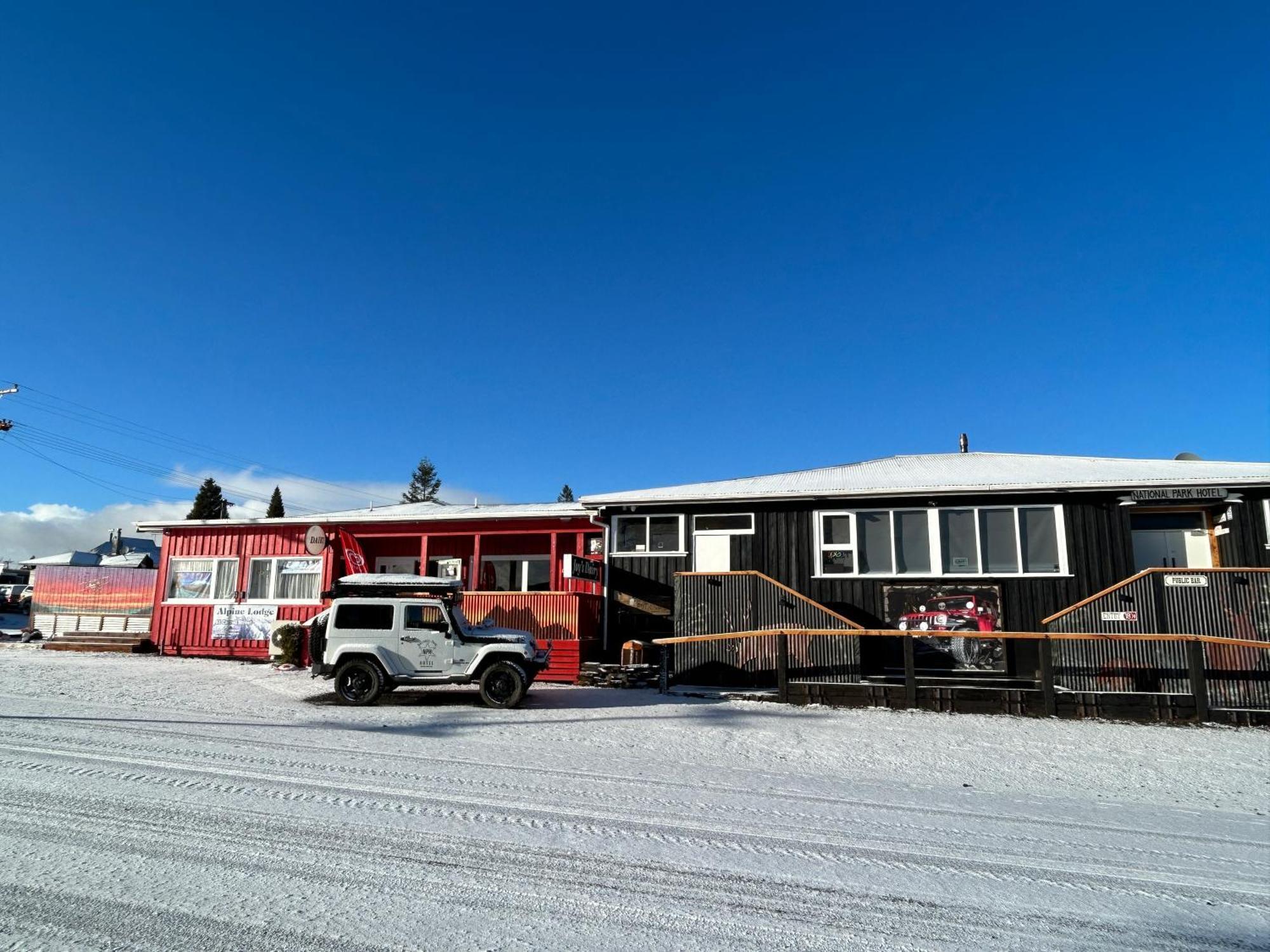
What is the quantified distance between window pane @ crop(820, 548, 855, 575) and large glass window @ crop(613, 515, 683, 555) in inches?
123

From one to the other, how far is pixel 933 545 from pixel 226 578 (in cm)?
1787

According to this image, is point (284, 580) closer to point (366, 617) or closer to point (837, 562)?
point (366, 617)

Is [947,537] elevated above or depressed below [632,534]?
below

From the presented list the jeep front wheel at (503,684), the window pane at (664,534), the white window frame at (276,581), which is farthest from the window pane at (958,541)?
the white window frame at (276,581)

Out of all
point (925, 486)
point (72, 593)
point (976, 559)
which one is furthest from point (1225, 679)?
point (72, 593)

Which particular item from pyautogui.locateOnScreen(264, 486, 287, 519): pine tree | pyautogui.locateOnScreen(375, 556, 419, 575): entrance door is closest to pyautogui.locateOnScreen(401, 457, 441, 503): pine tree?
→ pyautogui.locateOnScreen(264, 486, 287, 519): pine tree

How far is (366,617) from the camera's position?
13133 mm

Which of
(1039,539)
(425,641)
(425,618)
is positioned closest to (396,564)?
(425,618)

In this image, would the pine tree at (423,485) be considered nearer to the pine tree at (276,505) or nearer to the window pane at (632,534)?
the pine tree at (276,505)

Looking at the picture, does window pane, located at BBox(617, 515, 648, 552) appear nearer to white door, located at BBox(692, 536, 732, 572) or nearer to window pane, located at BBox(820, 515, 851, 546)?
white door, located at BBox(692, 536, 732, 572)

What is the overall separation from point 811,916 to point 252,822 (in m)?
4.36

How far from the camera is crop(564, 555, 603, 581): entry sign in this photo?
16.2 m

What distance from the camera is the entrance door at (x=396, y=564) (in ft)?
75.3

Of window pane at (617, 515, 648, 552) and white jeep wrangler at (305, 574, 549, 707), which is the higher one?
window pane at (617, 515, 648, 552)
